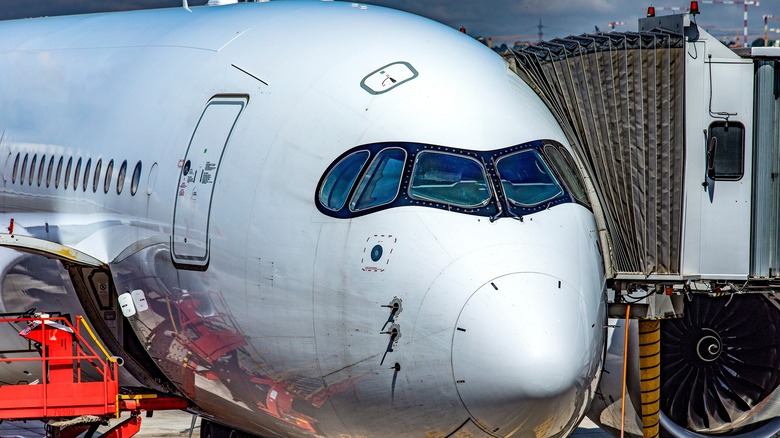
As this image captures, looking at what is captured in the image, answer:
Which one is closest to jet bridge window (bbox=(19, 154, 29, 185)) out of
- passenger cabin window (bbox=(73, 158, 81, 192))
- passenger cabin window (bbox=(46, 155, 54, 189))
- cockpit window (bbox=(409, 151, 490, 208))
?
passenger cabin window (bbox=(46, 155, 54, 189))

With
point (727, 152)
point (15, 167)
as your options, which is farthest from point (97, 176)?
point (727, 152)

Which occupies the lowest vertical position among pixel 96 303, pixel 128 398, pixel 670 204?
pixel 128 398

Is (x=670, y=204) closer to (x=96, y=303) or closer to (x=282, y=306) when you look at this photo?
(x=282, y=306)

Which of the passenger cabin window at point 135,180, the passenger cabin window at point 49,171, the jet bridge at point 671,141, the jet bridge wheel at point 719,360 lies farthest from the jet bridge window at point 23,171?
the jet bridge wheel at point 719,360

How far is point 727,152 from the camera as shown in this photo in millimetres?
15250

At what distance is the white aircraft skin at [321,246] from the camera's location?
10078 mm

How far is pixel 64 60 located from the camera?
16.1 m

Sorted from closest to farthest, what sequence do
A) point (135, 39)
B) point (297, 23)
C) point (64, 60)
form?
point (297, 23) < point (135, 39) < point (64, 60)

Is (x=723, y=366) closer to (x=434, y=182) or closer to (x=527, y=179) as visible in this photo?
(x=527, y=179)

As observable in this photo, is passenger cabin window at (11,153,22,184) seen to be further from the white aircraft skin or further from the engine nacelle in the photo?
the engine nacelle

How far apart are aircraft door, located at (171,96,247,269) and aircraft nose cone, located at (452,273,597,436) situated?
9.66 feet

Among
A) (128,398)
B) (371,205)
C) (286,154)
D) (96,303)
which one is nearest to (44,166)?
(96,303)

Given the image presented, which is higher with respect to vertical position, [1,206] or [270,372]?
[1,206]

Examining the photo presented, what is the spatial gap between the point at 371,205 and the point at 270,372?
1769mm
